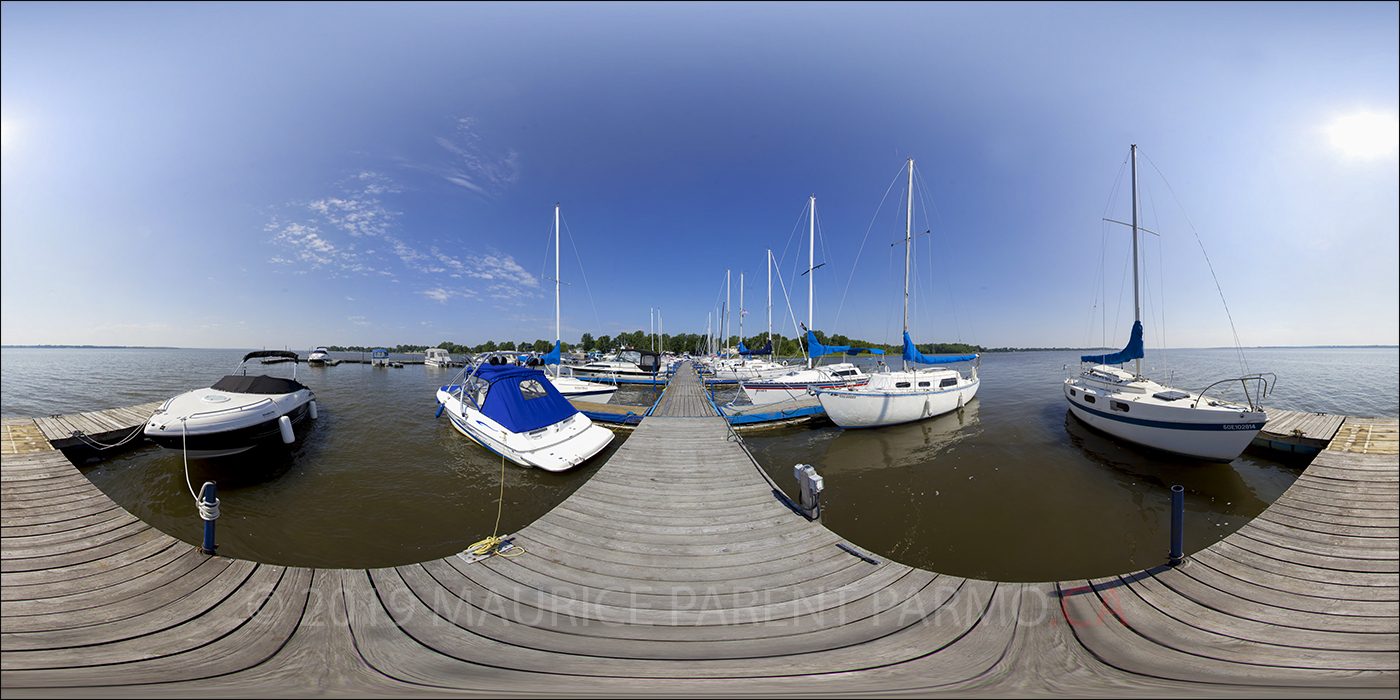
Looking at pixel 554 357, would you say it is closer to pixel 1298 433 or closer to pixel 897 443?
pixel 897 443

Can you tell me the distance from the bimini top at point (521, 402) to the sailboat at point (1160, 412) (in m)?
13.9

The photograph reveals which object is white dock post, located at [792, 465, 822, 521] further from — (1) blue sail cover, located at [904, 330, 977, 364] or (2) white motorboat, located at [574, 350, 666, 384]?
(2) white motorboat, located at [574, 350, 666, 384]

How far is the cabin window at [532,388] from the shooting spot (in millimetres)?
10359

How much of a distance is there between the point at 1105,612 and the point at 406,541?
9.08m

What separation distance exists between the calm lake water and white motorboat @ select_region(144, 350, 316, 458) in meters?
0.69

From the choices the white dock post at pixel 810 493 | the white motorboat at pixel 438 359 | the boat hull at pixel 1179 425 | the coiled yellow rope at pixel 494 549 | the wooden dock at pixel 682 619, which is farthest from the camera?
the white motorboat at pixel 438 359

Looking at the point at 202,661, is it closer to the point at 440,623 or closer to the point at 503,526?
the point at 440,623

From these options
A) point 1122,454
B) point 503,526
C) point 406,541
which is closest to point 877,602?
point 503,526

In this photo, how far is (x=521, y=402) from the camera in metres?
9.29

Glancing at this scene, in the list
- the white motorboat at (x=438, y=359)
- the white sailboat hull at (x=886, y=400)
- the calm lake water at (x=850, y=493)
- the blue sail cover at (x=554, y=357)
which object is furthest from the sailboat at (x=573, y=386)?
the white motorboat at (x=438, y=359)

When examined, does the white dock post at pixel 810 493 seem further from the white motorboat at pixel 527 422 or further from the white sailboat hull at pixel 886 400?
the white sailboat hull at pixel 886 400

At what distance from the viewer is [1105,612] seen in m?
3.26

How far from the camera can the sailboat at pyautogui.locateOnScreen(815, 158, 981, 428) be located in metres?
13.0

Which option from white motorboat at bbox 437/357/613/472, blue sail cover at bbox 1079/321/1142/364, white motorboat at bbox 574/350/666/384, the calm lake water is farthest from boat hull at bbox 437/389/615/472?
blue sail cover at bbox 1079/321/1142/364
